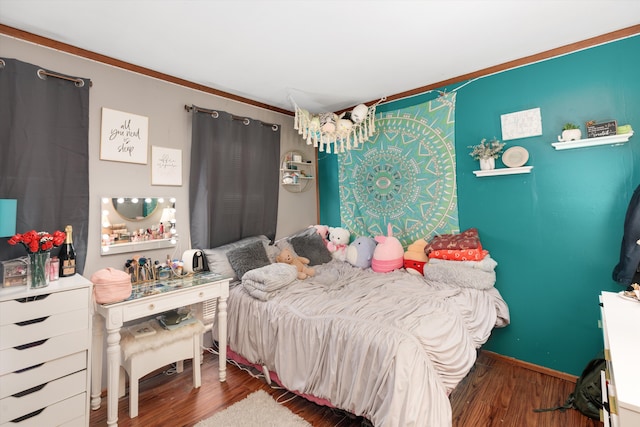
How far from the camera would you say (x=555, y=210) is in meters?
2.37

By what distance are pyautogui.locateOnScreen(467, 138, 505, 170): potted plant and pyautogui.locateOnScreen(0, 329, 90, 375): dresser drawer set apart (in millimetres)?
3108

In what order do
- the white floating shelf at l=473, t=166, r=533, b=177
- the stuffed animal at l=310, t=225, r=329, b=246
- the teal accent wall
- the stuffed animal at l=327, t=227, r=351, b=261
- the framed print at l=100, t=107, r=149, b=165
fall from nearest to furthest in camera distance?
the teal accent wall → the framed print at l=100, t=107, r=149, b=165 → the white floating shelf at l=473, t=166, r=533, b=177 → the stuffed animal at l=327, t=227, r=351, b=261 → the stuffed animal at l=310, t=225, r=329, b=246

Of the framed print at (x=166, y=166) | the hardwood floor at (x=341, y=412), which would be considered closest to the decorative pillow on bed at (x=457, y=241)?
the hardwood floor at (x=341, y=412)

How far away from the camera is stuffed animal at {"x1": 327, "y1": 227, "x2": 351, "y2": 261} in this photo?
3405 millimetres

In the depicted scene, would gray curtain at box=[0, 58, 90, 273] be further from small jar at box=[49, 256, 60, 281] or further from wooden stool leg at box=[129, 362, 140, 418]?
wooden stool leg at box=[129, 362, 140, 418]

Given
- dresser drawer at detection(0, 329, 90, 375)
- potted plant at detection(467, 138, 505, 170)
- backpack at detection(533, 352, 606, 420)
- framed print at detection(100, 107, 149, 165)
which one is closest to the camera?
dresser drawer at detection(0, 329, 90, 375)

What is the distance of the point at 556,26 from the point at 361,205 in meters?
2.24

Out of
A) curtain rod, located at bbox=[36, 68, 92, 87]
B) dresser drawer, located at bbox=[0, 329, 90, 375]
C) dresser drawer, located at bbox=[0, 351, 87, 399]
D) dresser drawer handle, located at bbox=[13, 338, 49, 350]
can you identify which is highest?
curtain rod, located at bbox=[36, 68, 92, 87]

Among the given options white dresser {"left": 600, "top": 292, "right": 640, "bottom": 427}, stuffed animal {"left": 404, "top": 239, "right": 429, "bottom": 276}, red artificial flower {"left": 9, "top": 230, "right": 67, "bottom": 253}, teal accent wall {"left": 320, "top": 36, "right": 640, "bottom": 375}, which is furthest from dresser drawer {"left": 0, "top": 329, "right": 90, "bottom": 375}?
teal accent wall {"left": 320, "top": 36, "right": 640, "bottom": 375}

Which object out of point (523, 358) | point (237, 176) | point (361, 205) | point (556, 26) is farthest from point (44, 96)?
point (523, 358)

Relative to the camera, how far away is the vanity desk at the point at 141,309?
5.90ft

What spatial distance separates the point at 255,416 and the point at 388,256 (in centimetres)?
173

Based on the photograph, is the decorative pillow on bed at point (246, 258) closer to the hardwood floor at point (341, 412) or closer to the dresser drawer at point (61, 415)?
the hardwood floor at point (341, 412)

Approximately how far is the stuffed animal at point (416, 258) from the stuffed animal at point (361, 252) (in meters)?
0.38
